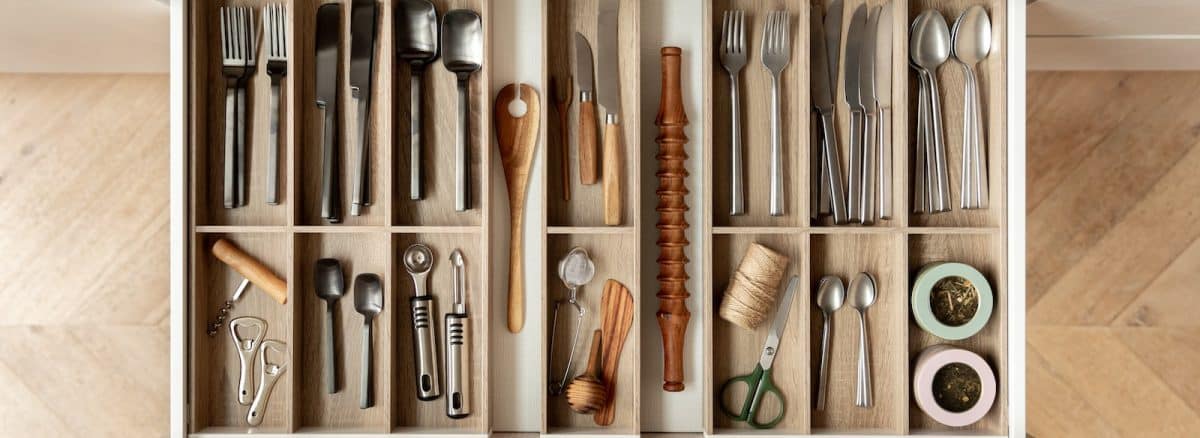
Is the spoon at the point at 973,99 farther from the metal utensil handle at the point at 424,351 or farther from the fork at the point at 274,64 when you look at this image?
the fork at the point at 274,64

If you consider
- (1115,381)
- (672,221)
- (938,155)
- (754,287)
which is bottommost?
(1115,381)

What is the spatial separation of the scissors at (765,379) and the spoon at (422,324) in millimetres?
460

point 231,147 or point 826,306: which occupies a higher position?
point 231,147

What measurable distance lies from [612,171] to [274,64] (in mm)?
553

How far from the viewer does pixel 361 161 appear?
125 cm

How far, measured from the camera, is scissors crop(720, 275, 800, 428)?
1261 mm

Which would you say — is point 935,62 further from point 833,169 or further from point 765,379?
point 765,379

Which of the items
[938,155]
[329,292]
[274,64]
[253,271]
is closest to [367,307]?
[329,292]

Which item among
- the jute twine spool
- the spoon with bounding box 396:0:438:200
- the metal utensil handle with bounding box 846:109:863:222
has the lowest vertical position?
the jute twine spool

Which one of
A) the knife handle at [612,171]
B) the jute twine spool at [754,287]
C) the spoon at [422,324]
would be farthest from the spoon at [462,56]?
the jute twine spool at [754,287]

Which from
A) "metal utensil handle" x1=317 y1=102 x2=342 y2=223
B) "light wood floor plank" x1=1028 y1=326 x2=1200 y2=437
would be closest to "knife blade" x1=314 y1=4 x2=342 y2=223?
"metal utensil handle" x1=317 y1=102 x2=342 y2=223

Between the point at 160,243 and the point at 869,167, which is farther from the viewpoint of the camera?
the point at 160,243

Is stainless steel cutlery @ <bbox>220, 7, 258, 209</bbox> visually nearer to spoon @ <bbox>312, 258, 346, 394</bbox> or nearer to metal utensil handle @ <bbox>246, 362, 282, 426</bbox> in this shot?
spoon @ <bbox>312, 258, 346, 394</bbox>

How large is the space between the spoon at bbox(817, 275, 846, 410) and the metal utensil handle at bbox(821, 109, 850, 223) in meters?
0.10
